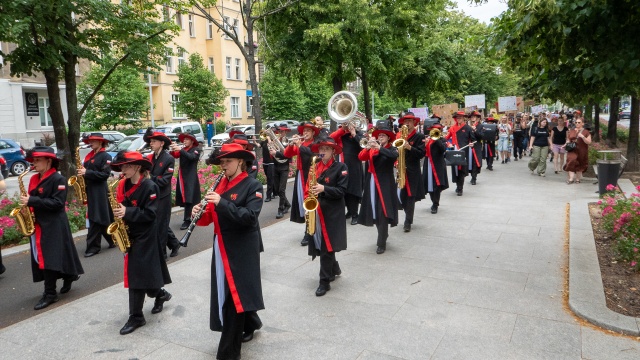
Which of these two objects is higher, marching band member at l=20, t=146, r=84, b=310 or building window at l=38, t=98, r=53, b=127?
building window at l=38, t=98, r=53, b=127

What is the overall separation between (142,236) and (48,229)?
167 cm

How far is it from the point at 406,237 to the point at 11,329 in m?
5.90

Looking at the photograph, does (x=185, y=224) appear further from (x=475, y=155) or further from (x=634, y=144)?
(x=634, y=144)

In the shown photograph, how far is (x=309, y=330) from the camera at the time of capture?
4.98 meters

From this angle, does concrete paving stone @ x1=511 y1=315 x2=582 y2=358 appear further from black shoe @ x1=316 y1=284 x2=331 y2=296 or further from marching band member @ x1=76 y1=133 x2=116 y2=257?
marching band member @ x1=76 y1=133 x2=116 y2=257

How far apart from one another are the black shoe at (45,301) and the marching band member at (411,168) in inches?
222

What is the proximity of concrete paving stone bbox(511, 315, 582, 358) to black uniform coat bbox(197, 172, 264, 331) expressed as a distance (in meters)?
2.51

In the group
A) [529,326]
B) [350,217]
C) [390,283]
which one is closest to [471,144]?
[350,217]

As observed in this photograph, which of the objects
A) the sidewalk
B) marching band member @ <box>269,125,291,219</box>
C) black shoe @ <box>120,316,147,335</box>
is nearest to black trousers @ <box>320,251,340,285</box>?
the sidewalk

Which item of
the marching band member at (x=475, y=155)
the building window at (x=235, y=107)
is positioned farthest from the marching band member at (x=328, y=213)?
the building window at (x=235, y=107)

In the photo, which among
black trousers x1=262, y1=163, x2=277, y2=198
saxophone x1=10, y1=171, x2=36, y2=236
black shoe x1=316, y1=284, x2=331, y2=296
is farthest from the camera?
black trousers x1=262, y1=163, x2=277, y2=198

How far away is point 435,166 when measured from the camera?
10.4 m

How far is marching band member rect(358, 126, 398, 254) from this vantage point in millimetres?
7414

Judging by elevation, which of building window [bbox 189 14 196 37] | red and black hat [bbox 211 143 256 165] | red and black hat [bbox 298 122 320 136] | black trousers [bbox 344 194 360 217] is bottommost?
black trousers [bbox 344 194 360 217]
